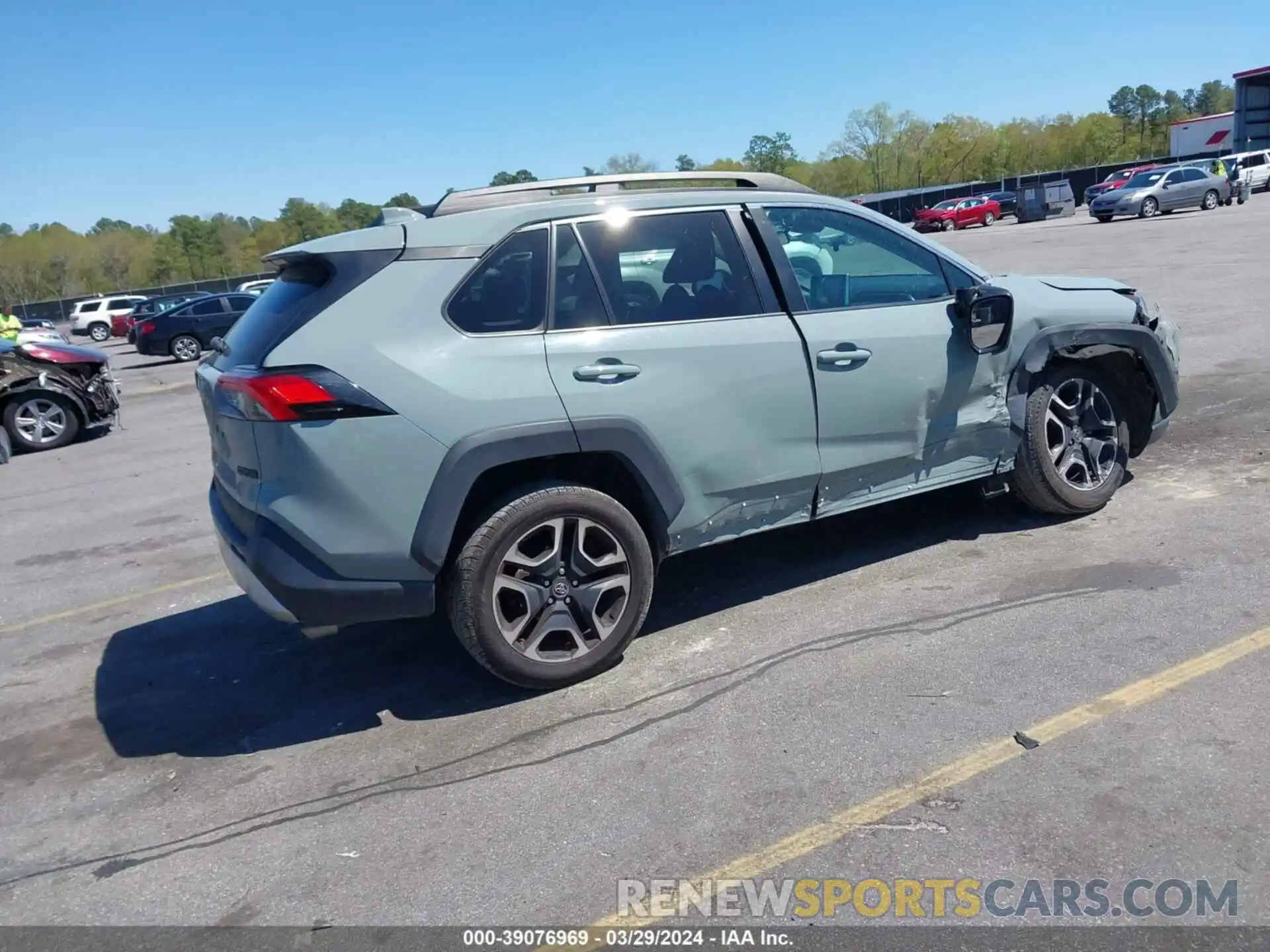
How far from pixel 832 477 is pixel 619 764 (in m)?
1.80

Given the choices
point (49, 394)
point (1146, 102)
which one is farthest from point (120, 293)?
point (1146, 102)

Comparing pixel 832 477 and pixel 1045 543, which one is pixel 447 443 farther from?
pixel 1045 543

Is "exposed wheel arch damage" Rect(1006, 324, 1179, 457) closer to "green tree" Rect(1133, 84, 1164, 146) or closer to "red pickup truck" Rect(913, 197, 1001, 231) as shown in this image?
"red pickup truck" Rect(913, 197, 1001, 231)

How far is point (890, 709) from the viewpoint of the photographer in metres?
3.78

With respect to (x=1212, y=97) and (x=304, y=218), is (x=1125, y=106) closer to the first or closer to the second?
(x=1212, y=97)

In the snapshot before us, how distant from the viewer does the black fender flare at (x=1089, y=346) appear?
5.21 m

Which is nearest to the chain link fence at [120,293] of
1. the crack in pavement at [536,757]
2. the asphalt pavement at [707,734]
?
the asphalt pavement at [707,734]

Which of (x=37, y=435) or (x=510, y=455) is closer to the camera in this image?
(x=510, y=455)

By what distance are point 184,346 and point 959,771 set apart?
2569 cm

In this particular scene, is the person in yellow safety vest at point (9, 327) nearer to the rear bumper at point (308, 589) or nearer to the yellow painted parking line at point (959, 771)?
the rear bumper at point (308, 589)

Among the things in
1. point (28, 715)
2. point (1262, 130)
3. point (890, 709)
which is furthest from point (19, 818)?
point (1262, 130)

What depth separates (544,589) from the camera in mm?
4141

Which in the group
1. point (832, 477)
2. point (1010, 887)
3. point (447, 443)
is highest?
point (447, 443)

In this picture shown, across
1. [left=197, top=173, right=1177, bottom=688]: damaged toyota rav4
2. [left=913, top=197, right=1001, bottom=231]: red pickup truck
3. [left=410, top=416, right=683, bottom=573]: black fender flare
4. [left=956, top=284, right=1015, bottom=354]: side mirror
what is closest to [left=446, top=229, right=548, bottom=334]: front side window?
[left=197, top=173, right=1177, bottom=688]: damaged toyota rav4
